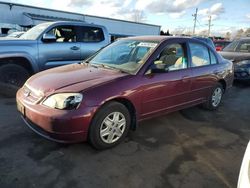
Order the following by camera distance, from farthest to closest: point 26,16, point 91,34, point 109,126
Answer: point 26,16 < point 91,34 < point 109,126

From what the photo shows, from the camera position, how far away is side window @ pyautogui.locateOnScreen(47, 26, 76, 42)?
23.0 feet

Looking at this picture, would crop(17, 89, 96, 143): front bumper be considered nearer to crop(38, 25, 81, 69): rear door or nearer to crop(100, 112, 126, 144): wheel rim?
crop(100, 112, 126, 144): wheel rim

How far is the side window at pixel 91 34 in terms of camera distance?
750 cm

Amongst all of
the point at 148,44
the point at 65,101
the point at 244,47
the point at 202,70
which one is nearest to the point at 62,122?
the point at 65,101

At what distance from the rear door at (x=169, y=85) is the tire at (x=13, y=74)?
3.66m

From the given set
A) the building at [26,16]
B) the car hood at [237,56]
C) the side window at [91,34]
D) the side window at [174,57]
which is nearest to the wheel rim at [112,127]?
the side window at [174,57]

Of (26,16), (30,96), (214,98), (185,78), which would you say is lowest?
(214,98)

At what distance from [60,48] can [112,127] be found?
396 cm

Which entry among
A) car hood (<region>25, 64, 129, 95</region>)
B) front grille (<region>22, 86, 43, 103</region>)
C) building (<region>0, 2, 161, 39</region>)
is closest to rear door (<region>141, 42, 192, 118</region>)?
car hood (<region>25, 64, 129, 95</region>)

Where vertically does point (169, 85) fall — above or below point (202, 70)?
below

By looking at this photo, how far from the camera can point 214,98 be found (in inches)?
223

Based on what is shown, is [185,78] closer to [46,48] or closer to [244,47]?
[46,48]

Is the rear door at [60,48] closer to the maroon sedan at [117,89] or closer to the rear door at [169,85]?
the maroon sedan at [117,89]

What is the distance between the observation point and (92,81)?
3.52 metres
